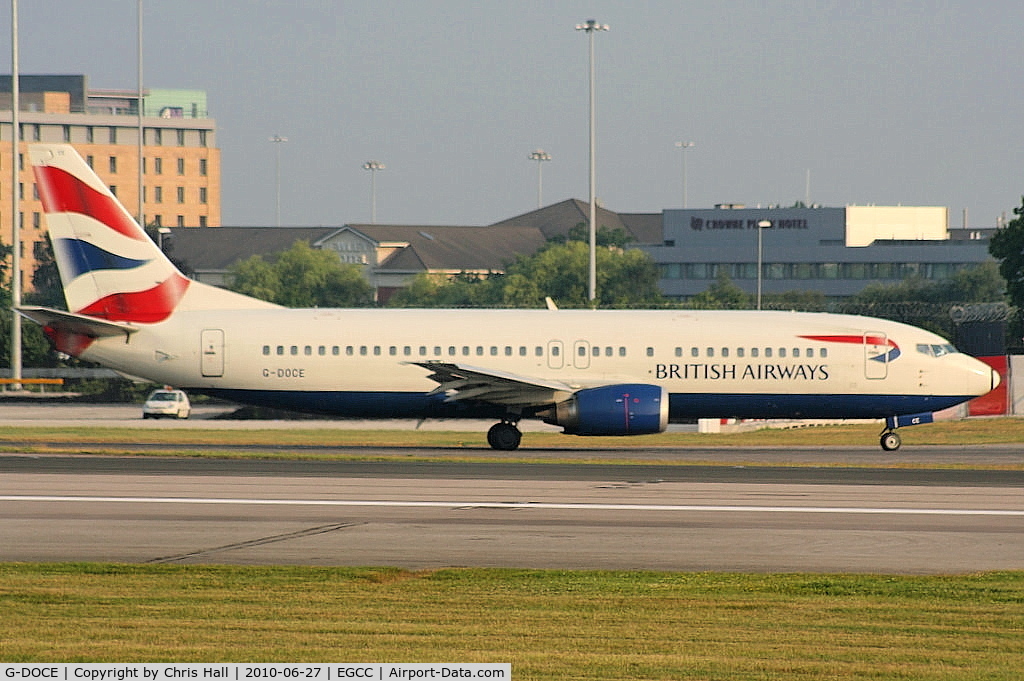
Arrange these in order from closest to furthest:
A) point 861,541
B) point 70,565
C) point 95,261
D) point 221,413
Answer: point 70,565, point 861,541, point 95,261, point 221,413

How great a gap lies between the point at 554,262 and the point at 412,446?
314 feet

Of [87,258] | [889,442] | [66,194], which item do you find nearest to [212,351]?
[87,258]

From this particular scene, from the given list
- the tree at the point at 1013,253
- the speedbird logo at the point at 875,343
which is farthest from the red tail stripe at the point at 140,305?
the tree at the point at 1013,253

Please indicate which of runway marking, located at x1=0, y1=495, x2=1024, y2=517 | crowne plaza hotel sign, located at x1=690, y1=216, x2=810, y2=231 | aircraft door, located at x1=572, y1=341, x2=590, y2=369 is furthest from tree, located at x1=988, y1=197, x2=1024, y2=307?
crowne plaza hotel sign, located at x1=690, y1=216, x2=810, y2=231

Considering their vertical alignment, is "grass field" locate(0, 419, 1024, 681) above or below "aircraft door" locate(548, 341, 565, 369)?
below

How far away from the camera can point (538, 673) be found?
12.0 meters

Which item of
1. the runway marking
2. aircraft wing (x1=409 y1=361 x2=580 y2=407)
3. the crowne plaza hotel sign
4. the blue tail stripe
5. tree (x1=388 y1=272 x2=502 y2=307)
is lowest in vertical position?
the runway marking

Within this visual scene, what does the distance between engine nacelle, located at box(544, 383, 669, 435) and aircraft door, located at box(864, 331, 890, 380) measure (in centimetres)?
599

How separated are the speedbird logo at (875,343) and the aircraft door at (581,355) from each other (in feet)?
19.9

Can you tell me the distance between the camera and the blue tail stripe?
39062 mm

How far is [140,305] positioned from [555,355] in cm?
1146

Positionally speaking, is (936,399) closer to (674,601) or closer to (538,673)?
(674,601)

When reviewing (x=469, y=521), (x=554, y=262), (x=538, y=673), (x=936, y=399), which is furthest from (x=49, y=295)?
(x=538, y=673)

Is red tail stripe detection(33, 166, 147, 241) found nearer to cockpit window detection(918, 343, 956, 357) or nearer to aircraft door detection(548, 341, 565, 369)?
aircraft door detection(548, 341, 565, 369)
